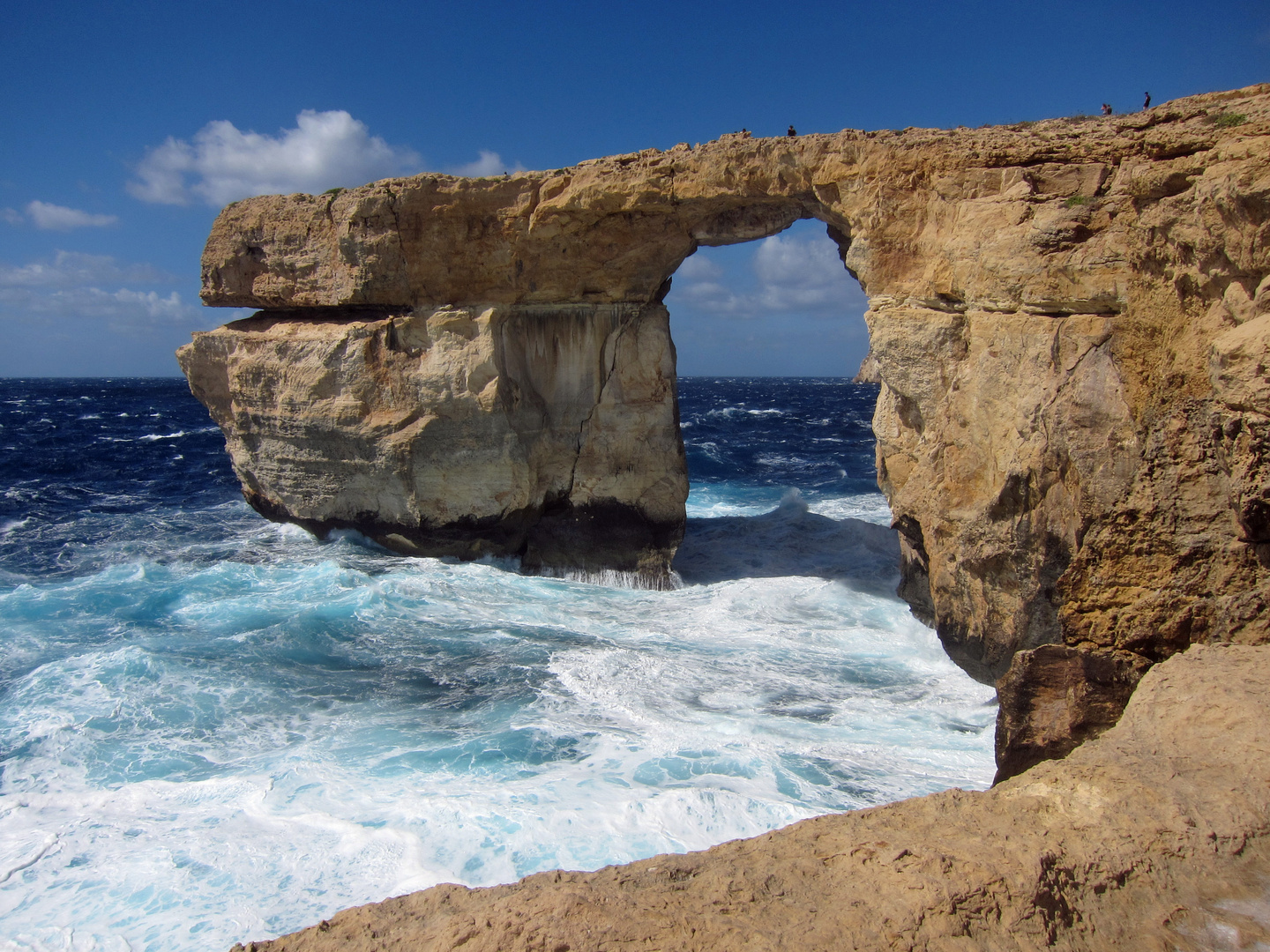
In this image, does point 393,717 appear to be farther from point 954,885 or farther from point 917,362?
point 917,362

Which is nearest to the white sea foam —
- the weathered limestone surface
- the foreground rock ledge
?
the weathered limestone surface

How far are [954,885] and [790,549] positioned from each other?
41.0 feet

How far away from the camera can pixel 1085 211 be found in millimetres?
7141

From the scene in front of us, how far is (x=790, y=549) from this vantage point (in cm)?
1533

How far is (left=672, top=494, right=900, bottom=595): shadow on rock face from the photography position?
45.4 ft

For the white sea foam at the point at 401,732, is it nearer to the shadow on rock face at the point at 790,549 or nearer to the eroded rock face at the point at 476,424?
the shadow on rock face at the point at 790,549

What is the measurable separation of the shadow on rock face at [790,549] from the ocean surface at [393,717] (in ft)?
0.32

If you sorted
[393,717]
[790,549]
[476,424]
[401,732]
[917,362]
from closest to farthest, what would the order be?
[401,732] → [393,717] → [917,362] → [476,424] → [790,549]

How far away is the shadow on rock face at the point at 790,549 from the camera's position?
45.4 feet

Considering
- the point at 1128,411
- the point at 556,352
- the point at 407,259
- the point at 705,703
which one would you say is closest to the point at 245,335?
the point at 407,259

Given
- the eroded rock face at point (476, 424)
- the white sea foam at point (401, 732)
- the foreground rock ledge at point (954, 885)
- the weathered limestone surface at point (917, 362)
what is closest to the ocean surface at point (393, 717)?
the white sea foam at point (401, 732)

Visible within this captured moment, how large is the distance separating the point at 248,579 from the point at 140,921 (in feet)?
27.4

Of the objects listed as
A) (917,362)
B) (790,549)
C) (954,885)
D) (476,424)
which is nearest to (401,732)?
(954,885)

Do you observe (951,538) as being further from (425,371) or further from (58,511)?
(58,511)
